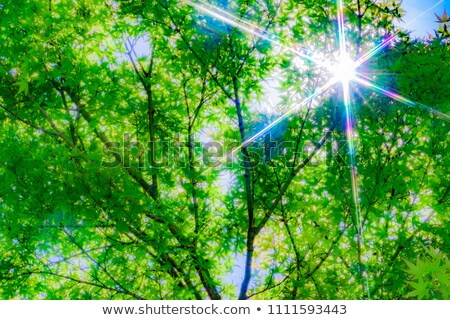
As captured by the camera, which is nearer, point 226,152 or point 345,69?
point 345,69

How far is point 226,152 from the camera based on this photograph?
305 cm

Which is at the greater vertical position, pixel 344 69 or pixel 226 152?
pixel 344 69

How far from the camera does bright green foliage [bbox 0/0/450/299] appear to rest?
2.51 meters

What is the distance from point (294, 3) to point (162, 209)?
5.82 feet

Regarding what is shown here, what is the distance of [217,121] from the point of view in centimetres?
359

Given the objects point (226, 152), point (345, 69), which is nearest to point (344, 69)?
point (345, 69)

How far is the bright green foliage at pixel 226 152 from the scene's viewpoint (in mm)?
2508

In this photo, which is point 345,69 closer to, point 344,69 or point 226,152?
point 344,69

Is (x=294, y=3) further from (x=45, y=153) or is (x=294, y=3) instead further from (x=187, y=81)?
(x=45, y=153)

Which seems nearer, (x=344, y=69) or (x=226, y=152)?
(x=344, y=69)

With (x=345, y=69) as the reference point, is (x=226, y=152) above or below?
below

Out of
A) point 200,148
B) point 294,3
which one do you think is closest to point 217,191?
point 200,148

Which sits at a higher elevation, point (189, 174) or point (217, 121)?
point (217, 121)

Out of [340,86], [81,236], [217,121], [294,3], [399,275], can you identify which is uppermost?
[294,3]
